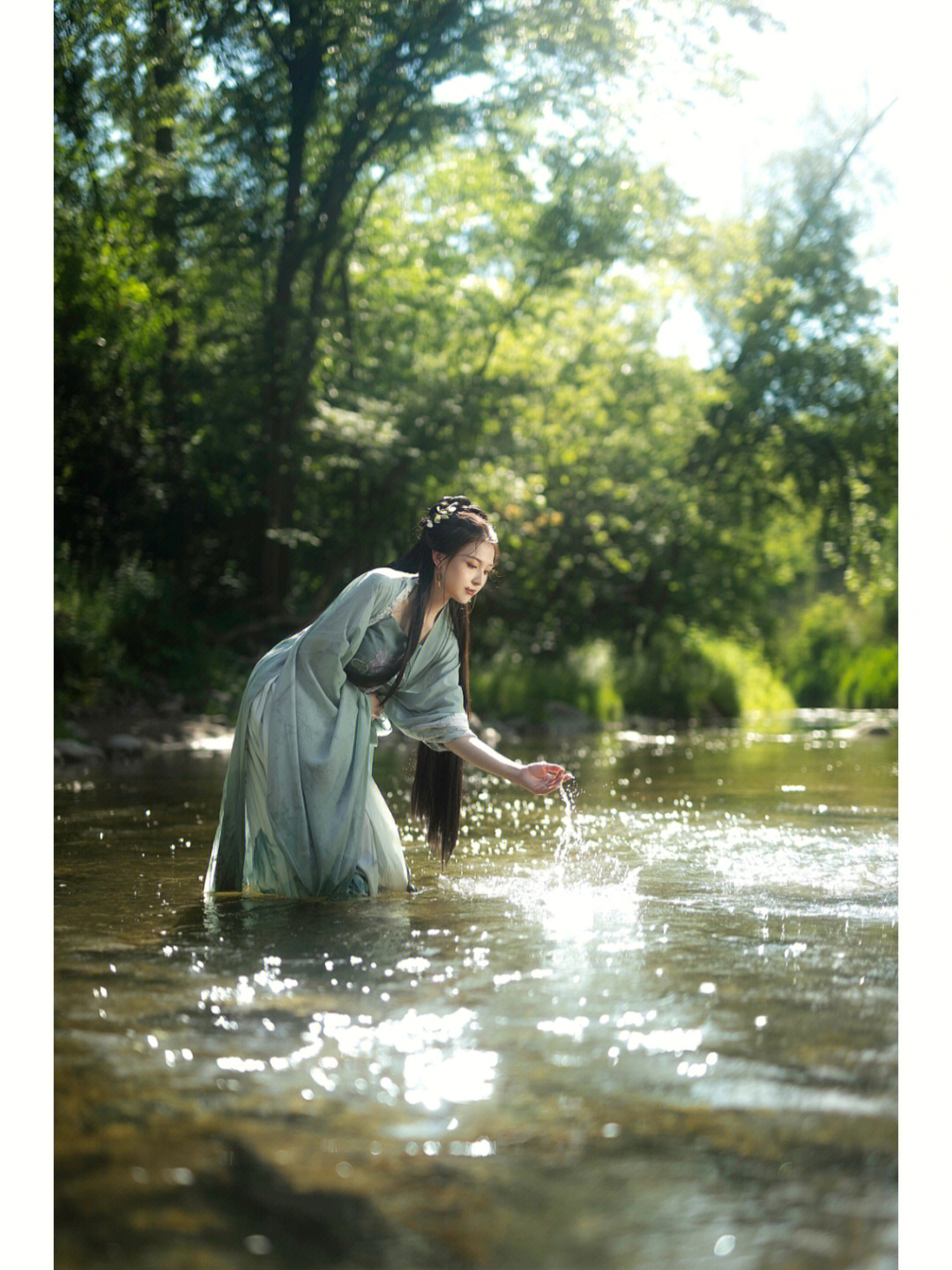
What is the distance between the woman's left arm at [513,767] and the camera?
3035mm

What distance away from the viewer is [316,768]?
10.5 ft

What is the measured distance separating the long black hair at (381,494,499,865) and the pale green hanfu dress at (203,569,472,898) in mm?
59

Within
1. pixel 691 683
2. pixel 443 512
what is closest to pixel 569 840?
pixel 443 512

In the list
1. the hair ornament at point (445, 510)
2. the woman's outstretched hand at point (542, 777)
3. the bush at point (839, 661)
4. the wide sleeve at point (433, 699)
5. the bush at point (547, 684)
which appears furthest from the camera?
the bush at point (839, 661)

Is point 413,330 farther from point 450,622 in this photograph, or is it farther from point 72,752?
point 450,622

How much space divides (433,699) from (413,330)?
9062mm

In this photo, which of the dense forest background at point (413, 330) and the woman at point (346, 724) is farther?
the dense forest background at point (413, 330)

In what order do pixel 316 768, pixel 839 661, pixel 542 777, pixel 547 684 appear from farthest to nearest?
pixel 839 661 < pixel 547 684 < pixel 316 768 < pixel 542 777

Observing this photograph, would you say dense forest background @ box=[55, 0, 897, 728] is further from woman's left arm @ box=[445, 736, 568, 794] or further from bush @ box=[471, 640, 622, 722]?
woman's left arm @ box=[445, 736, 568, 794]

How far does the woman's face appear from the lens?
3264 mm

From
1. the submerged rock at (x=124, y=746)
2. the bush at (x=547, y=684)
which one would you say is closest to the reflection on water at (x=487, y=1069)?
the submerged rock at (x=124, y=746)

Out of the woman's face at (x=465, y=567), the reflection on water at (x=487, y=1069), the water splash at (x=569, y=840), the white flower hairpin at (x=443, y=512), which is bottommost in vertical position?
the water splash at (x=569, y=840)

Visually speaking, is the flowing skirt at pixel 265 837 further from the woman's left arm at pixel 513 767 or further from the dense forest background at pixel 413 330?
the dense forest background at pixel 413 330

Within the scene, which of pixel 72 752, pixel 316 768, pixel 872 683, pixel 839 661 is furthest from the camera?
pixel 839 661
